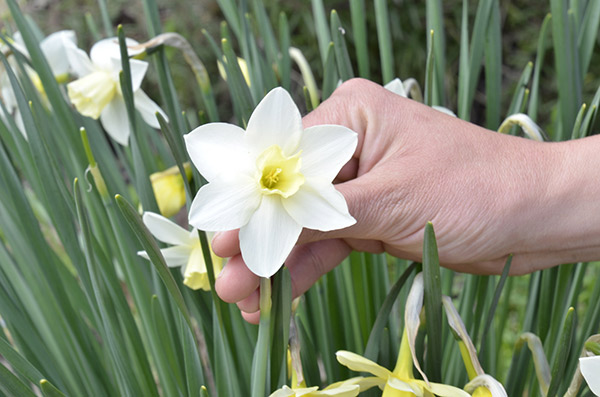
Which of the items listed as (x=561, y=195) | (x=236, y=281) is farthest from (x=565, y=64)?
(x=236, y=281)

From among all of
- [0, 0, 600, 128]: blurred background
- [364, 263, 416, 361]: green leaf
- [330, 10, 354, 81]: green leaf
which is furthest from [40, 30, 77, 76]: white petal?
[0, 0, 600, 128]: blurred background

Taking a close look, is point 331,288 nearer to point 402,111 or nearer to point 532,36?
point 402,111

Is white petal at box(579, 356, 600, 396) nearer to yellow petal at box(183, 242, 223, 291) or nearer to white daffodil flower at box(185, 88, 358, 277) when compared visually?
white daffodil flower at box(185, 88, 358, 277)

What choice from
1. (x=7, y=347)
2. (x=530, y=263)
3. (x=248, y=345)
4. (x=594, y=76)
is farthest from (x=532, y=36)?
(x=7, y=347)

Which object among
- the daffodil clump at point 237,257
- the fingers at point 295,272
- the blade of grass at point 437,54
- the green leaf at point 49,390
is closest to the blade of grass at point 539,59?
the daffodil clump at point 237,257

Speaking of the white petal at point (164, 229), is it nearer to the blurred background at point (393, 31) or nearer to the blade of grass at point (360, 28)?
the blade of grass at point (360, 28)
